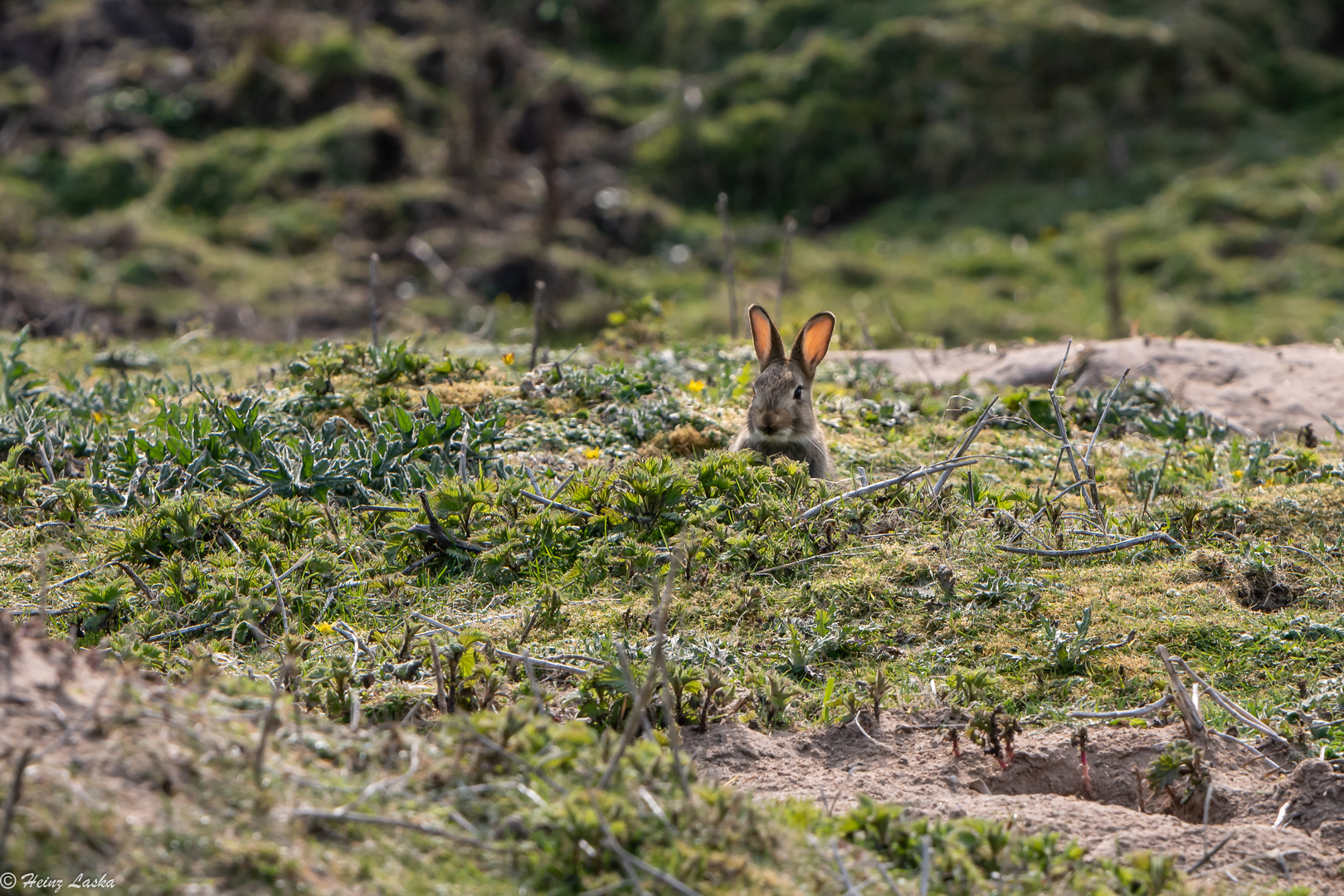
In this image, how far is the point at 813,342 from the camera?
532 cm

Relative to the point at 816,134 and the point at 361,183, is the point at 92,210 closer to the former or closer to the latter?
the point at 361,183

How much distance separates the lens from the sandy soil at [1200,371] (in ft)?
20.4

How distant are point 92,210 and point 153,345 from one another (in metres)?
5.14

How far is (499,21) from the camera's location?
1478cm

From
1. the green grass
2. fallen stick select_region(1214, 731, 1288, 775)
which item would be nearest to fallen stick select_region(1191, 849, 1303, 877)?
the green grass

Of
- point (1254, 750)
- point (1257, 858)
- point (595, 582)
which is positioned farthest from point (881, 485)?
point (1257, 858)

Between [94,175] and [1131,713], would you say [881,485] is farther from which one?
[94,175]

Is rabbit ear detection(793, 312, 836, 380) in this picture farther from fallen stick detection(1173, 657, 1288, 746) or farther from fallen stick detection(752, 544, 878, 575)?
fallen stick detection(1173, 657, 1288, 746)

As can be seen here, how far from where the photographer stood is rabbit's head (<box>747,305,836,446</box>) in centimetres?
486

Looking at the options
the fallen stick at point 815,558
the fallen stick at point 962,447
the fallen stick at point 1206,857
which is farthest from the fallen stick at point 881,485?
the fallen stick at point 1206,857

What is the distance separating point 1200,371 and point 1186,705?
3.95m

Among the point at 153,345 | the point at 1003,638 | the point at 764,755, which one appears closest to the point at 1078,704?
the point at 1003,638

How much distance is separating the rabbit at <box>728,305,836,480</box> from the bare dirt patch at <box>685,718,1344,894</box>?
1.63m

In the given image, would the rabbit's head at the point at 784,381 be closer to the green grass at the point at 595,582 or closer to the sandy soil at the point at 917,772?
the green grass at the point at 595,582
